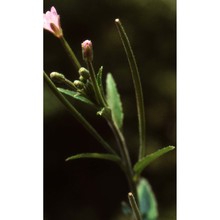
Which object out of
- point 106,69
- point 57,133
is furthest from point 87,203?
point 106,69

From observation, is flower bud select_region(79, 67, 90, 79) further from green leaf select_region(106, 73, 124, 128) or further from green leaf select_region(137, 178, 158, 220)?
green leaf select_region(137, 178, 158, 220)

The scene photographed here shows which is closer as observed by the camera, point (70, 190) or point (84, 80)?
point (84, 80)

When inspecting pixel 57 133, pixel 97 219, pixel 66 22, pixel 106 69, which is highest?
pixel 66 22

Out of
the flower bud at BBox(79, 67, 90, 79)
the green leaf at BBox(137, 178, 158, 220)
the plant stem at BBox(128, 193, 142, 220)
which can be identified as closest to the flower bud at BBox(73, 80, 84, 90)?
the flower bud at BBox(79, 67, 90, 79)

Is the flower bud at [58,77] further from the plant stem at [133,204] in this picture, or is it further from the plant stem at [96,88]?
the plant stem at [133,204]

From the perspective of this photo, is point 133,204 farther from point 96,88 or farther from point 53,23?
point 53,23

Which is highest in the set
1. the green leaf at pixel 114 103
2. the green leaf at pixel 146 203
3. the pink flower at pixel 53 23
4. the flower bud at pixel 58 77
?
the pink flower at pixel 53 23

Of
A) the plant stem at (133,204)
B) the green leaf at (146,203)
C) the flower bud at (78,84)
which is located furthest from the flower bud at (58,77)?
the green leaf at (146,203)

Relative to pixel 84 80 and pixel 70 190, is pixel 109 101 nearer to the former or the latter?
pixel 84 80
